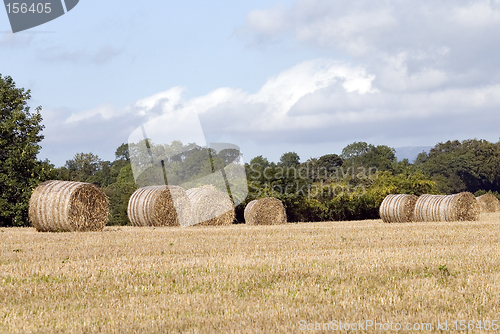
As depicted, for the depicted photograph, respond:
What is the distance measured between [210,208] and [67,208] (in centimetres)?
856

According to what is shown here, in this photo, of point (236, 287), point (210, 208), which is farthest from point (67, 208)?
point (236, 287)

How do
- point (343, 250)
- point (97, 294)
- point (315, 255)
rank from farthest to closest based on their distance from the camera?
point (343, 250)
point (315, 255)
point (97, 294)

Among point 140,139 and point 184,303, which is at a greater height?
point 140,139

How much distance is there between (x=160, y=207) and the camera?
26.4 meters

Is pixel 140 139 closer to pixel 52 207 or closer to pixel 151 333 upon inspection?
pixel 52 207

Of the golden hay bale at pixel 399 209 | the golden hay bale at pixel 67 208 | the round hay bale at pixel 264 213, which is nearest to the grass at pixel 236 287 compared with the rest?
the golden hay bale at pixel 67 208

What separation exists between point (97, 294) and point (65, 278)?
1349mm

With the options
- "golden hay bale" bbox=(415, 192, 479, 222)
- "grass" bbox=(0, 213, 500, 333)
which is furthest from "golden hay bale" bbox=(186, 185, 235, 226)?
"grass" bbox=(0, 213, 500, 333)

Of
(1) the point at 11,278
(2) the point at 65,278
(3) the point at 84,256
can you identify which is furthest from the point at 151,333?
(3) the point at 84,256

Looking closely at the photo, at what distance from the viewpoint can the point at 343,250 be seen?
12.7 meters

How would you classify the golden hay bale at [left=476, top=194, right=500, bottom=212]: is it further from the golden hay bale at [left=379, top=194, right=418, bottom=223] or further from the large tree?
the large tree

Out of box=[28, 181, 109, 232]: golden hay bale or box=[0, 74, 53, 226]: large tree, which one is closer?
box=[28, 181, 109, 232]: golden hay bale

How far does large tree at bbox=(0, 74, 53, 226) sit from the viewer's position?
29531 millimetres

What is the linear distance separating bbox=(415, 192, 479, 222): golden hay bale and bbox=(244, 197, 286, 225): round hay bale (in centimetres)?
732
